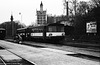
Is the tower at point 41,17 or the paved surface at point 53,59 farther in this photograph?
the tower at point 41,17

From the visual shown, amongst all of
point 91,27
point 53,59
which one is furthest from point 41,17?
point 53,59

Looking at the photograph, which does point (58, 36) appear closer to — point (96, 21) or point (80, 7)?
point (96, 21)

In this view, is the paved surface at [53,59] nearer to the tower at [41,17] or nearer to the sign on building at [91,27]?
the sign on building at [91,27]

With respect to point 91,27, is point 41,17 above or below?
above

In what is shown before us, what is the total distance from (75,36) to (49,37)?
392 inches

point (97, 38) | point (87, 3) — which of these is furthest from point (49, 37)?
point (87, 3)

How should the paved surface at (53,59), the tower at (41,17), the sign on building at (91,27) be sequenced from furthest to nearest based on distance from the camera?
the tower at (41,17)
the sign on building at (91,27)
the paved surface at (53,59)

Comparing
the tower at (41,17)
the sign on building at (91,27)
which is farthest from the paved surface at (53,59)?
the tower at (41,17)

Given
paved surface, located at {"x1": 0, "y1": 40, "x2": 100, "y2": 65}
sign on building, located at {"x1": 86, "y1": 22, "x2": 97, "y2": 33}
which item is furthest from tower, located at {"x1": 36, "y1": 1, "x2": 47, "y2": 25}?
paved surface, located at {"x1": 0, "y1": 40, "x2": 100, "y2": 65}

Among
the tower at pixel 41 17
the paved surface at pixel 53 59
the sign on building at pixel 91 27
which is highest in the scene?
the tower at pixel 41 17

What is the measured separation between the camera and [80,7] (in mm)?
58188

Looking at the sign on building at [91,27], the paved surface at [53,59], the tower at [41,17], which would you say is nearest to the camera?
the paved surface at [53,59]

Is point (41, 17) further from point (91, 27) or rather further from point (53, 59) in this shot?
point (53, 59)

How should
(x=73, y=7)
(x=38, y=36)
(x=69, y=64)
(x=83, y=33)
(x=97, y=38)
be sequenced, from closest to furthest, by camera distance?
(x=69, y=64) → (x=97, y=38) → (x=38, y=36) → (x=83, y=33) → (x=73, y=7)
